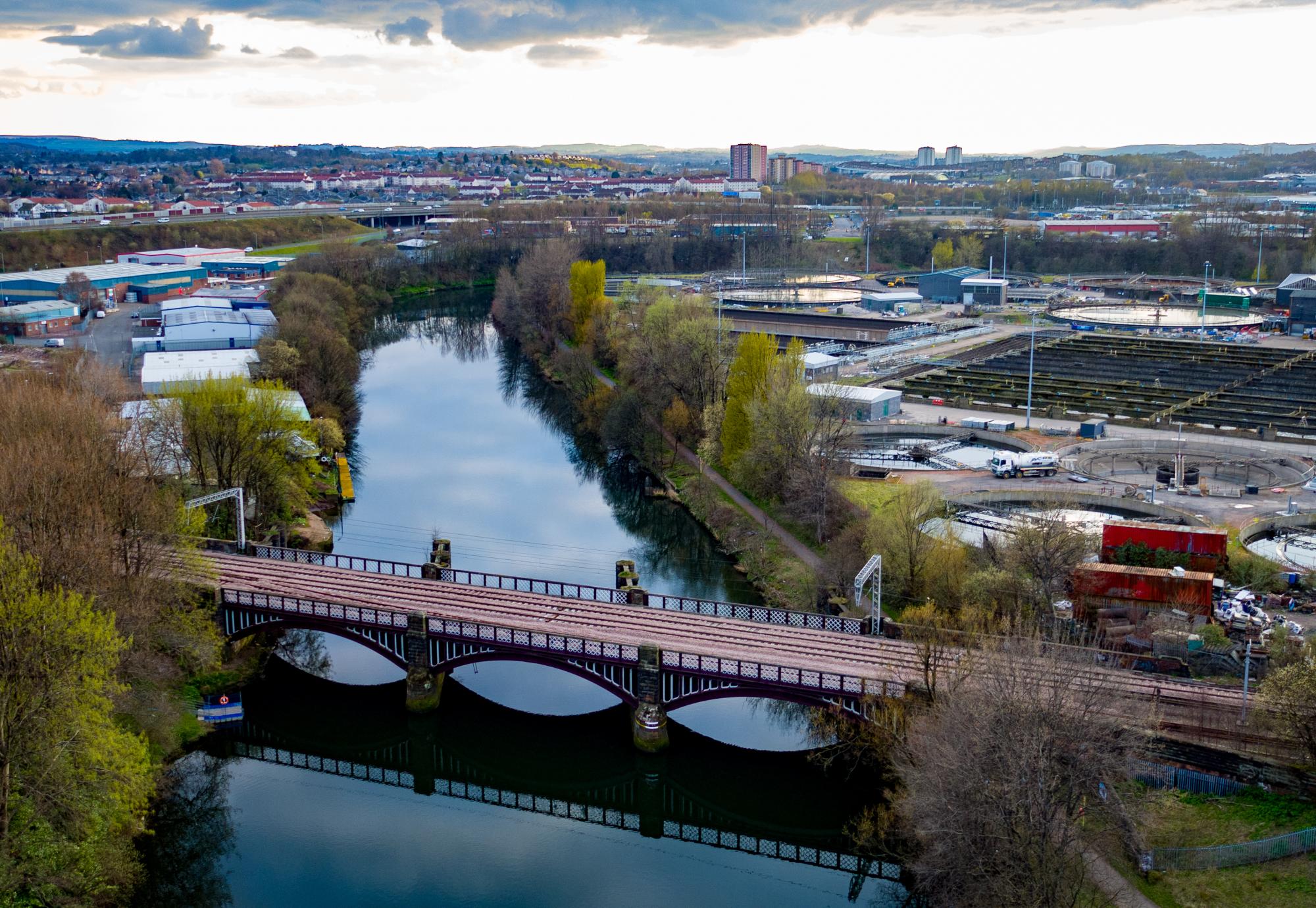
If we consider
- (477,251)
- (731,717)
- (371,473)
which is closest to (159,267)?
(477,251)

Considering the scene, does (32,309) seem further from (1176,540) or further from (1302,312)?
(1302,312)

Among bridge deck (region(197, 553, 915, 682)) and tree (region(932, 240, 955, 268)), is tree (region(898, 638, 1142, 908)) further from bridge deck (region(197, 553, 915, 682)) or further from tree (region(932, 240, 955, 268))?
tree (region(932, 240, 955, 268))

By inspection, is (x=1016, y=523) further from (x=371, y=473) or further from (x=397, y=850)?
(x=371, y=473)

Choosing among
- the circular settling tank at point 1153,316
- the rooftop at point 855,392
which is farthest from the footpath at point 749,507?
the circular settling tank at point 1153,316

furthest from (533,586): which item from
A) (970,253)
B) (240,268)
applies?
(970,253)

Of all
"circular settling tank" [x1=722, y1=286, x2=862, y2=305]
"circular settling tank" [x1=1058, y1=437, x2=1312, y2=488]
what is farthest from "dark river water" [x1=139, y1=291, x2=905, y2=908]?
"circular settling tank" [x1=722, y1=286, x2=862, y2=305]

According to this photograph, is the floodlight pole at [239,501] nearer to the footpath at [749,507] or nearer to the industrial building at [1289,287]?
the footpath at [749,507]
